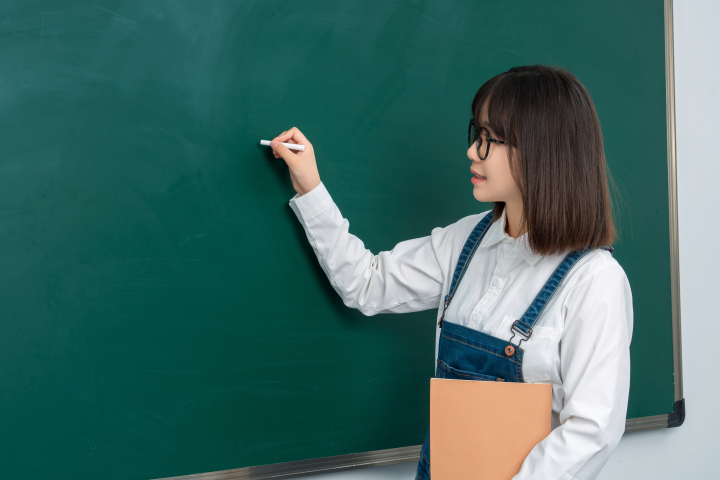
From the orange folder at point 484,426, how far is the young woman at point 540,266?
1.4 inches

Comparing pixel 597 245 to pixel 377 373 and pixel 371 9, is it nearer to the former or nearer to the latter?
pixel 377 373

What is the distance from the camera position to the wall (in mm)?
1838

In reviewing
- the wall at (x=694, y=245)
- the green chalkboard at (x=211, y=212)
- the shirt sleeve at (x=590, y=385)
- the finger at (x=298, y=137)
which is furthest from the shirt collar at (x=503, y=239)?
the wall at (x=694, y=245)

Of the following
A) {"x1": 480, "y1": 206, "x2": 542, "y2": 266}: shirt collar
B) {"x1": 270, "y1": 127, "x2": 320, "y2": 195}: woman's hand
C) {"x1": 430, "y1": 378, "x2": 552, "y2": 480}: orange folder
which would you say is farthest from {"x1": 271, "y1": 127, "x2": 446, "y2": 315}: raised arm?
{"x1": 430, "y1": 378, "x2": 552, "y2": 480}: orange folder

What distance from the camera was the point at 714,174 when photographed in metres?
1.89

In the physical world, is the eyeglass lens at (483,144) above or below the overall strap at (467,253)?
above

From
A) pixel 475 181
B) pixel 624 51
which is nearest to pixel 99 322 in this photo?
pixel 475 181

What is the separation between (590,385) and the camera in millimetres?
928

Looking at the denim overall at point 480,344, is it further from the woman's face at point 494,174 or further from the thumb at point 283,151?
the thumb at point 283,151

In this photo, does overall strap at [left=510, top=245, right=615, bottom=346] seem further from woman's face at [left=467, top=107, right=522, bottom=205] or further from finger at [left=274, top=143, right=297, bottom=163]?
finger at [left=274, top=143, right=297, bottom=163]

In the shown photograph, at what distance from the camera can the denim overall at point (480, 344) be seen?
1016mm

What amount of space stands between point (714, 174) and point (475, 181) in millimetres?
1325

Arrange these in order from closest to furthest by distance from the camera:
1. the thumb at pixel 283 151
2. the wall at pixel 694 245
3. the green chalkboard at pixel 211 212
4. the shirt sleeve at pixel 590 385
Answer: the shirt sleeve at pixel 590 385 < the green chalkboard at pixel 211 212 < the thumb at pixel 283 151 < the wall at pixel 694 245

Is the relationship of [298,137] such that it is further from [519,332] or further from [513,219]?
[519,332]
